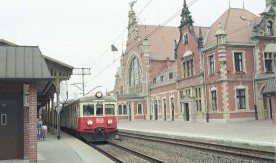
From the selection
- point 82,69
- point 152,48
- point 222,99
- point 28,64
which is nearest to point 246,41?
point 222,99

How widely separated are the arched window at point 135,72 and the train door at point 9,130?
156ft

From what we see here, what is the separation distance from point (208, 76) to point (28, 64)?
2848 centimetres

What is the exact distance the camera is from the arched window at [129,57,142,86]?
59891 millimetres

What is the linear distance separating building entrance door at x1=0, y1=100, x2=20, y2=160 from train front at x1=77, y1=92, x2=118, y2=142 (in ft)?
27.7

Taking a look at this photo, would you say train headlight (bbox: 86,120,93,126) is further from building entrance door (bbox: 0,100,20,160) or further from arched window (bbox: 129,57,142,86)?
arched window (bbox: 129,57,142,86)

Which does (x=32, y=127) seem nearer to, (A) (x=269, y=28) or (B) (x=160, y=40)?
(A) (x=269, y=28)

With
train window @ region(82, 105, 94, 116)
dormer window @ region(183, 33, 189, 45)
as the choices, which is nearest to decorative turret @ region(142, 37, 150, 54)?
dormer window @ region(183, 33, 189, 45)

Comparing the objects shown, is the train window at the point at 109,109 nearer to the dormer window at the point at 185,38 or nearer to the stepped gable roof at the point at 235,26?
the stepped gable roof at the point at 235,26

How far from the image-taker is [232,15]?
41125 millimetres

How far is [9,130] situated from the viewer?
11578 millimetres

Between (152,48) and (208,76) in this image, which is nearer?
(208,76)

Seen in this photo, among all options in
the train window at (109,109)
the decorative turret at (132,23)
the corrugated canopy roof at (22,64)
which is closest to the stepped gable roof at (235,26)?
the train window at (109,109)

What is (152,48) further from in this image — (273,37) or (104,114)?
(104,114)

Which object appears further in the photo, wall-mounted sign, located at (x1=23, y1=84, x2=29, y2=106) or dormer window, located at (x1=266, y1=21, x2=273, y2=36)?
dormer window, located at (x1=266, y1=21, x2=273, y2=36)
